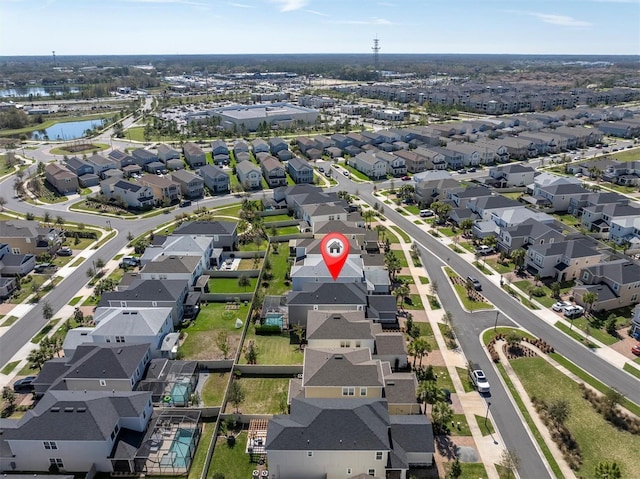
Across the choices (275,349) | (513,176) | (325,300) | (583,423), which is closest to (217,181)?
(325,300)

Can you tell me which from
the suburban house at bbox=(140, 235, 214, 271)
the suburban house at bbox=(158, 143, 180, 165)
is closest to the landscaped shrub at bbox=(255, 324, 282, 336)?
the suburban house at bbox=(140, 235, 214, 271)

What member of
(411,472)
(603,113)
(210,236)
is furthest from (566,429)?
(603,113)

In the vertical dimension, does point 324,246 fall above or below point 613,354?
above

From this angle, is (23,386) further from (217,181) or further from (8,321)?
(217,181)

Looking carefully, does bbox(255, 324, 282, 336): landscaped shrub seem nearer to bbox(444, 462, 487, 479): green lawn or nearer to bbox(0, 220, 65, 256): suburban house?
bbox(444, 462, 487, 479): green lawn

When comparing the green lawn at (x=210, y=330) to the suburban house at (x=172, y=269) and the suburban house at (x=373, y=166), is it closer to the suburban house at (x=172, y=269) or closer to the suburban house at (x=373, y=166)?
the suburban house at (x=172, y=269)

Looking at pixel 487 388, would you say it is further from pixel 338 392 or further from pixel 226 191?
pixel 226 191
